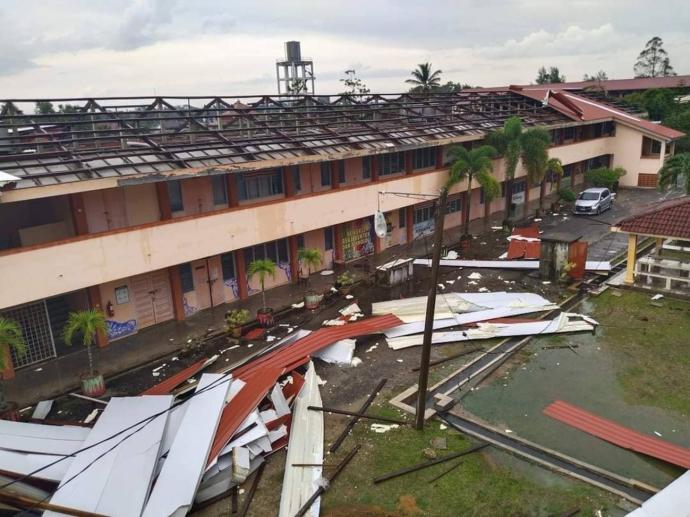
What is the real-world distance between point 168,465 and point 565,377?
11154mm

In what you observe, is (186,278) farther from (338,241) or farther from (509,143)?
(509,143)

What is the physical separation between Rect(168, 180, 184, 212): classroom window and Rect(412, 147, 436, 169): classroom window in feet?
47.6

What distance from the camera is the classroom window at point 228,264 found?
71.8 feet

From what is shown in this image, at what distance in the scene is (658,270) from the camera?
22.8 m

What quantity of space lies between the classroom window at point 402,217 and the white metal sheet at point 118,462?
19314mm

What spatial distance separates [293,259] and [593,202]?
22335 millimetres

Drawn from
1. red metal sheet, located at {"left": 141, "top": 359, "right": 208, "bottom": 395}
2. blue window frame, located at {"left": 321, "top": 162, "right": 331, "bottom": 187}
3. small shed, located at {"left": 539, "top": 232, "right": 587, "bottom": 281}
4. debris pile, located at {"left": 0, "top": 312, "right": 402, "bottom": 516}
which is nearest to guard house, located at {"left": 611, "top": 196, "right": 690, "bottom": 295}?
small shed, located at {"left": 539, "top": 232, "right": 587, "bottom": 281}

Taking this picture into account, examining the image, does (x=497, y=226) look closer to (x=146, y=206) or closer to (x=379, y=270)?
(x=379, y=270)

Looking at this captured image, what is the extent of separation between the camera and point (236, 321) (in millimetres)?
18859

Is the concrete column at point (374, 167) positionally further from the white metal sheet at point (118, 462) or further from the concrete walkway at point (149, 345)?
the white metal sheet at point (118, 462)

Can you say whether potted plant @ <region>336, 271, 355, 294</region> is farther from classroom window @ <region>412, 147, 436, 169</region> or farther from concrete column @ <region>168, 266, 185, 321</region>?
classroom window @ <region>412, 147, 436, 169</region>

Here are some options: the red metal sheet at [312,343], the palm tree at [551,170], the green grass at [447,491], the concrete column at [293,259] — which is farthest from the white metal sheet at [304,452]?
the palm tree at [551,170]

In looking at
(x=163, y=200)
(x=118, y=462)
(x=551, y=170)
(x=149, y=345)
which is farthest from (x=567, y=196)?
(x=118, y=462)

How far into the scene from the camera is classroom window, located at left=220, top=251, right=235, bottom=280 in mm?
21875
